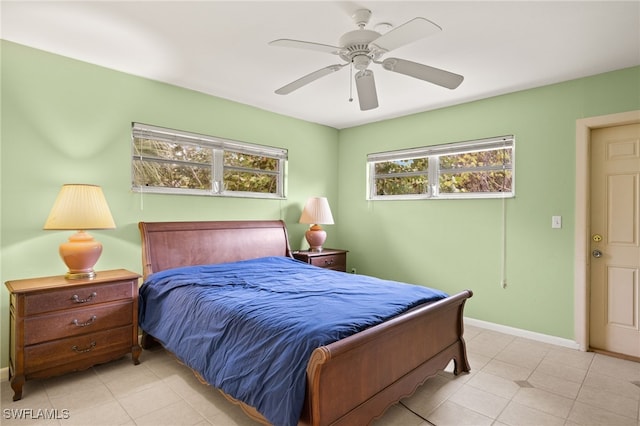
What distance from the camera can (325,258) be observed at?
14.5ft

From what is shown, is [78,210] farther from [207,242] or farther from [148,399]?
Result: [148,399]

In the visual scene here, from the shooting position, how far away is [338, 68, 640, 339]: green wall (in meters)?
3.29

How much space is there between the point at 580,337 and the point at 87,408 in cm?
400

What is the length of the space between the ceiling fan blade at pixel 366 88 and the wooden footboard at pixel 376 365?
1.53 metres

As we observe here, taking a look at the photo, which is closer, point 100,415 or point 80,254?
point 100,415

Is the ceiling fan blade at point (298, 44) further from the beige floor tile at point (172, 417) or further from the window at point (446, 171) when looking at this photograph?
the window at point (446, 171)

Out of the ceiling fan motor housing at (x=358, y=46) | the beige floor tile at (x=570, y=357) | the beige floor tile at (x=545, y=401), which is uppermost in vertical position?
the ceiling fan motor housing at (x=358, y=46)

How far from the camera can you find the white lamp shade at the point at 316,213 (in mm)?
4441

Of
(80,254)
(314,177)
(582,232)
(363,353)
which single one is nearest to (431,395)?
(363,353)

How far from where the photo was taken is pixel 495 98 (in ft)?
12.3

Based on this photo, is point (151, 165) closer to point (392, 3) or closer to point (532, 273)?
point (392, 3)

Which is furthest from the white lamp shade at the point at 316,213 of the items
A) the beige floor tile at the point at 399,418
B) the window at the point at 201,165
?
the beige floor tile at the point at 399,418

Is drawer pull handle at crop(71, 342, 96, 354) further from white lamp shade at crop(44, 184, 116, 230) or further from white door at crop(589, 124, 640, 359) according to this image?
white door at crop(589, 124, 640, 359)

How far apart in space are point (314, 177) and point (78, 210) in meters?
2.94
